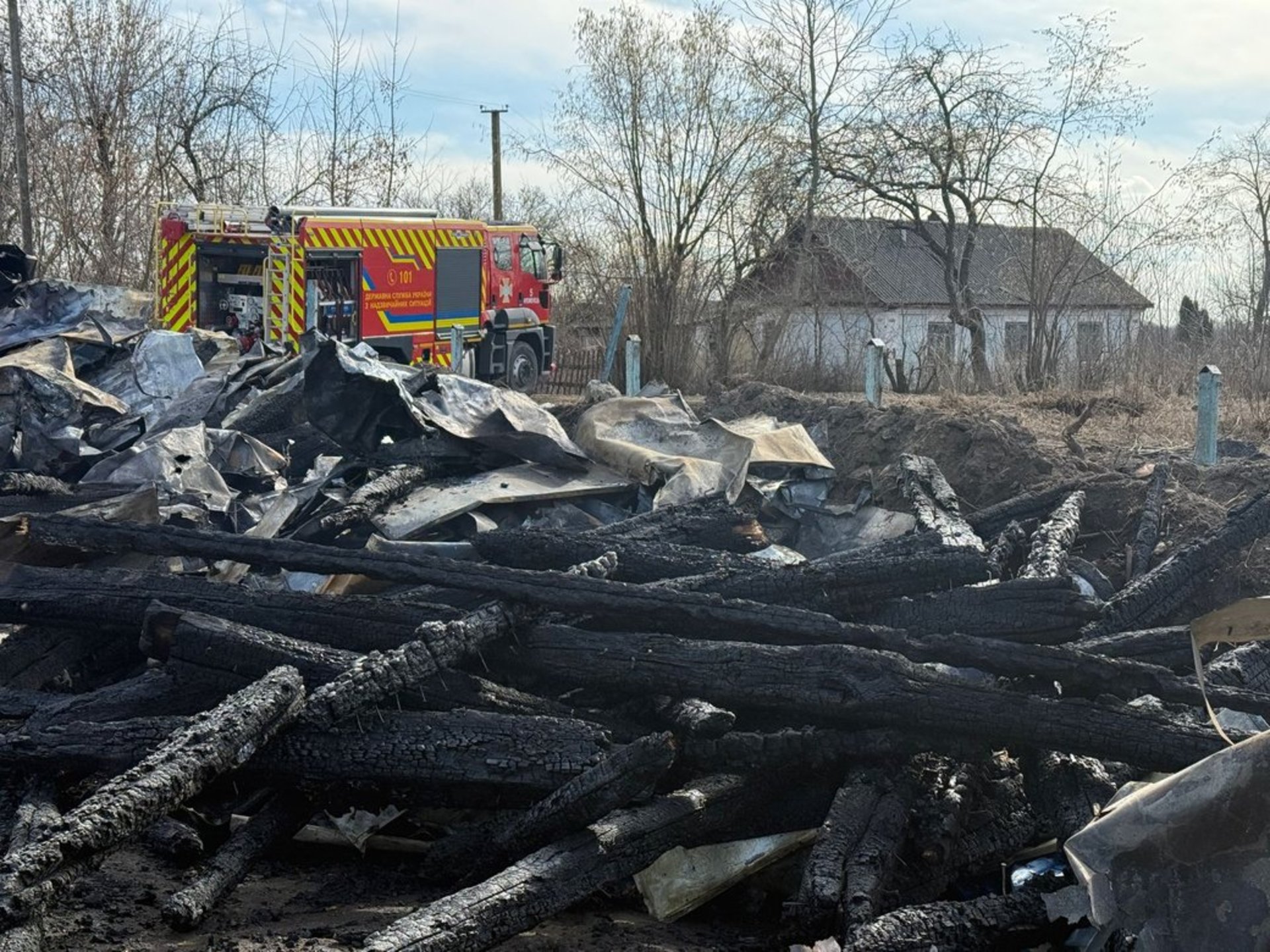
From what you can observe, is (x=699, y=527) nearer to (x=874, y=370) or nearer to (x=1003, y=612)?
(x=1003, y=612)

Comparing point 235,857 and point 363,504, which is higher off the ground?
point 363,504

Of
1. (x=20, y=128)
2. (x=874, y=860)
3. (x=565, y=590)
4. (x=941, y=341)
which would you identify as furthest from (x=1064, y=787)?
(x=20, y=128)

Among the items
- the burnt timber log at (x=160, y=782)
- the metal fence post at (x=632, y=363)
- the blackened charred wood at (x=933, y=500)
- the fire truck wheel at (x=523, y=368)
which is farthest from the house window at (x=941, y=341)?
the burnt timber log at (x=160, y=782)

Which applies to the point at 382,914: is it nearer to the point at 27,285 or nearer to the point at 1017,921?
the point at 1017,921

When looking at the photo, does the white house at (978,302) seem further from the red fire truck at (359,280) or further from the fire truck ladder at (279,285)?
the fire truck ladder at (279,285)

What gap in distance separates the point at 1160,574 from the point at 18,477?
6267mm

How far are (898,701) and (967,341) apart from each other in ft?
64.2

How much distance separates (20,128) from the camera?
1742cm

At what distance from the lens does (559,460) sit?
773 centimetres

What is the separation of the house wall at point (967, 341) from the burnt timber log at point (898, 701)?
12351 mm

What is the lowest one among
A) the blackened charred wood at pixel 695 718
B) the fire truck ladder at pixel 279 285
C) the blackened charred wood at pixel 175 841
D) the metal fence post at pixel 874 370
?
the blackened charred wood at pixel 175 841

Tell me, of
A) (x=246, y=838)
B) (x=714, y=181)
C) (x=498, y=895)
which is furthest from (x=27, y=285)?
(x=714, y=181)

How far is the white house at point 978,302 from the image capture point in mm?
18125

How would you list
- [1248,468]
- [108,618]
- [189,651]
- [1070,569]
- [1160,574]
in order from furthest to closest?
[1248,468]
[1070,569]
[1160,574]
[108,618]
[189,651]
